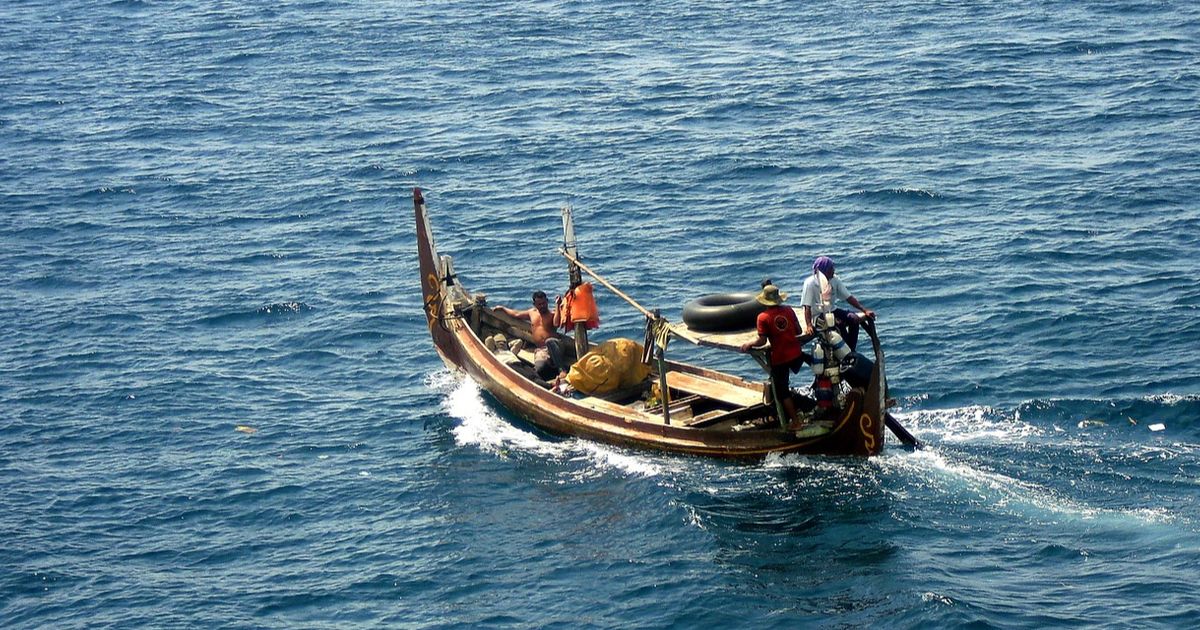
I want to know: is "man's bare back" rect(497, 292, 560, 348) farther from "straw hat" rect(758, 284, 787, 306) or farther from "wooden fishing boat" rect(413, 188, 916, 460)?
"straw hat" rect(758, 284, 787, 306)

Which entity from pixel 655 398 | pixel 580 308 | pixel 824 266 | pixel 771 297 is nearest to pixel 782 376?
pixel 771 297

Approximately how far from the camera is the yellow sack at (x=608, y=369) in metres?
28.4

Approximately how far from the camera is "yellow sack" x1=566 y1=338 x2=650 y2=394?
28375 millimetres

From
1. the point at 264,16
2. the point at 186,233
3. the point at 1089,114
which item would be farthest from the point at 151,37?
the point at 1089,114

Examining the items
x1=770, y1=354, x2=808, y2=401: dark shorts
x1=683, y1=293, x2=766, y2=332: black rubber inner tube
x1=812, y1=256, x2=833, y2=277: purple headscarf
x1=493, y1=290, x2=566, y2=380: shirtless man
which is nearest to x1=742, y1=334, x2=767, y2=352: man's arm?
x1=770, y1=354, x2=808, y2=401: dark shorts

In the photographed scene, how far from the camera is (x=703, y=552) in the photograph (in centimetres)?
2359

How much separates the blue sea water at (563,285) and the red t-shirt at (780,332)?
77.4 inches

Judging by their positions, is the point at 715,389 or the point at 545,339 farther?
the point at 545,339

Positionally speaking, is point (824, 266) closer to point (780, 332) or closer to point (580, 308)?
point (780, 332)

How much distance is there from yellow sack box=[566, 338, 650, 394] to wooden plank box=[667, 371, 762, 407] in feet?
2.24

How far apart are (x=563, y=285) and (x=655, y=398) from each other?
9.60 m

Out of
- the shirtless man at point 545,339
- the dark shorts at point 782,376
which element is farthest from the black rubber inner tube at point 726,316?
the shirtless man at point 545,339

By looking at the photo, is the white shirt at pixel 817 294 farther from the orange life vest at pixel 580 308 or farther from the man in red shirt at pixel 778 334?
the orange life vest at pixel 580 308

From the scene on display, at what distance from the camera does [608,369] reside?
28344mm
